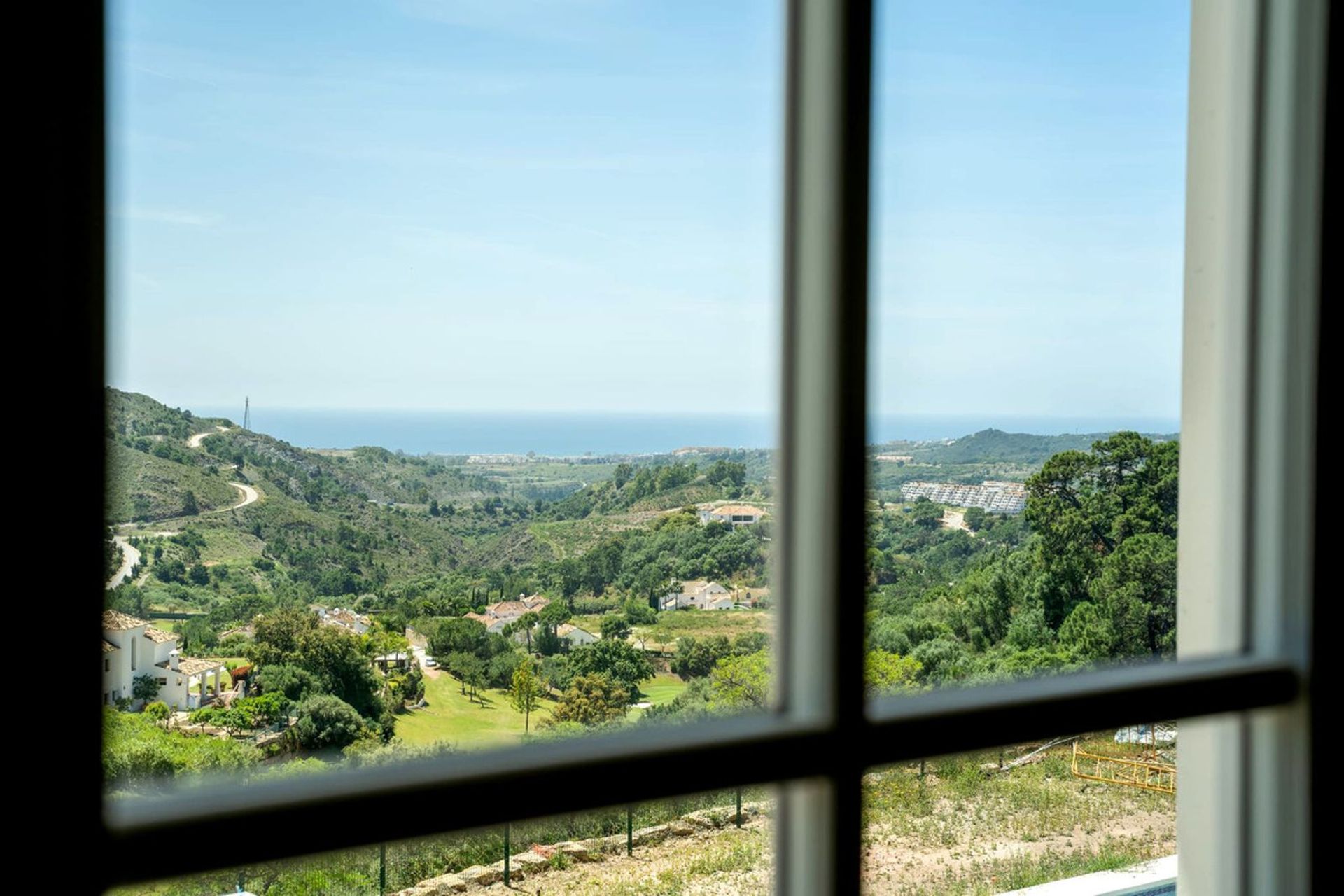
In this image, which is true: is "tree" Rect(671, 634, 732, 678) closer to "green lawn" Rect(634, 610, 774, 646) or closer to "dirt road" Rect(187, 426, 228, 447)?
"green lawn" Rect(634, 610, 774, 646)

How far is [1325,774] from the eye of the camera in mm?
1382

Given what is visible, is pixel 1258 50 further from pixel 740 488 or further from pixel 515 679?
pixel 515 679

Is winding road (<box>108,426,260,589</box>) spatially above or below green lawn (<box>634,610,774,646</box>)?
above

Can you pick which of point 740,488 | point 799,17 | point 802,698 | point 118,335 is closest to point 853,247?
point 799,17

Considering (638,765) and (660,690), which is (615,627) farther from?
(638,765)

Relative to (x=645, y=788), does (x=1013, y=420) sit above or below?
above

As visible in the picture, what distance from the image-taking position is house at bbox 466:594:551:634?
46.5 inches

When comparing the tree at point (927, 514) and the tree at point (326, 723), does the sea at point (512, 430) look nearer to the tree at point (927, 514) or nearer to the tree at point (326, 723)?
the tree at point (927, 514)

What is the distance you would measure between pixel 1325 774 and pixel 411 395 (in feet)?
3.98

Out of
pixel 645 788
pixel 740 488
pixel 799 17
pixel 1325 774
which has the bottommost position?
pixel 1325 774

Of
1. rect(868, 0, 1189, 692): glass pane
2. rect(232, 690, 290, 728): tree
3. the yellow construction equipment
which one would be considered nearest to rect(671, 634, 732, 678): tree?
rect(868, 0, 1189, 692): glass pane

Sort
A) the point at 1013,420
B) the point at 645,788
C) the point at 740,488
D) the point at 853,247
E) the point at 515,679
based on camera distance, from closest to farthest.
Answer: the point at 645,788, the point at 853,247, the point at 515,679, the point at 740,488, the point at 1013,420

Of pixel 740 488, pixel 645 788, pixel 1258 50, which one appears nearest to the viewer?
pixel 645 788

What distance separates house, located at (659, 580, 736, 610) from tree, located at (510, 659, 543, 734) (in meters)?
0.18
